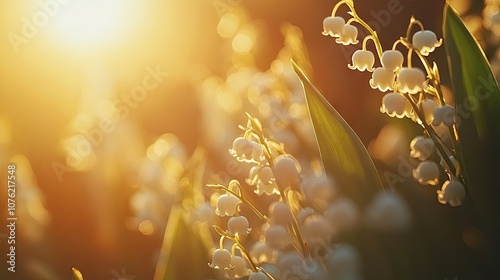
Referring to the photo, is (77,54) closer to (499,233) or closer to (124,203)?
(124,203)

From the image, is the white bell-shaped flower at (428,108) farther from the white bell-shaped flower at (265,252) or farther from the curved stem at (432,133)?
the white bell-shaped flower at (265,252)

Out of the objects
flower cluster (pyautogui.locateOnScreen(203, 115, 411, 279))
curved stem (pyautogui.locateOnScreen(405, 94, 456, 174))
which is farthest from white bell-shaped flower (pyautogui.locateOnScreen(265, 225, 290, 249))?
curved stem (pyautogui.locateOnScreen(405, 94, 456, 174))

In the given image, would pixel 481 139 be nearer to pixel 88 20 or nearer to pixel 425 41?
pixel 425 41

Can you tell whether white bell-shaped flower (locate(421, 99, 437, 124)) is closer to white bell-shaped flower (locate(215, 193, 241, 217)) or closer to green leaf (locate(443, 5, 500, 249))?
green leaf (locate(443, 5, 500, 249))

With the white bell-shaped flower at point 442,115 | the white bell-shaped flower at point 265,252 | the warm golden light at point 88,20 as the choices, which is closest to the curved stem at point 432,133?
the white bell-shaped flower at point 442,115

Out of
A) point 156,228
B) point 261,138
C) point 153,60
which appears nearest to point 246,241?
point 156,228

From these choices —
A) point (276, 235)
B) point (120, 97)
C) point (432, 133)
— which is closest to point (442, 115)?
point (432, 133)
